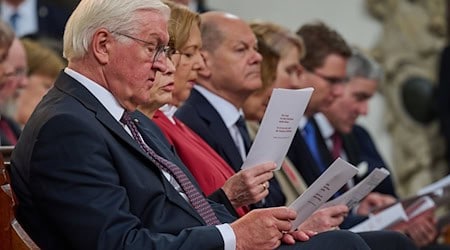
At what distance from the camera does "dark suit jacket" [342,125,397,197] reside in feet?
18.8

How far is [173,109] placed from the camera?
418 centimetres

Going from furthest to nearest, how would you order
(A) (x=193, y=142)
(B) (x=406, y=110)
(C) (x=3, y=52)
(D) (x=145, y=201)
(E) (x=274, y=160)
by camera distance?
(B) (x=406, y=110) → (C) (x=3, y=52) → (A) (x=193, y=142) → (E) (x=274, y=160) → (D) (x=145, y=201)

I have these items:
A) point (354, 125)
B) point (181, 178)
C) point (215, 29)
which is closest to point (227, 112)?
point (215, 29)

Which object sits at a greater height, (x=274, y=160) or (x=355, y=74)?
(x=274, y=160)

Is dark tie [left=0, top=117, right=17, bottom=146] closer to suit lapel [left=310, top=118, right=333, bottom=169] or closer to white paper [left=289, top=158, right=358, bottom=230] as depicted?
suit lapel [left=310, top=118, right=333, bottom=169]

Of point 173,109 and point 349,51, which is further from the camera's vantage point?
point 349,51

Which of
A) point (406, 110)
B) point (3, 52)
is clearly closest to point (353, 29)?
point (406, 110)

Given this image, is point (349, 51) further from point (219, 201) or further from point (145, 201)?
point (145, 201)

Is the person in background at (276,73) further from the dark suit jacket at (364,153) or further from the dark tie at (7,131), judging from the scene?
the dark tie at (7,131)

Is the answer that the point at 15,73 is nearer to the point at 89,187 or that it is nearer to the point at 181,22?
the point at 181,22

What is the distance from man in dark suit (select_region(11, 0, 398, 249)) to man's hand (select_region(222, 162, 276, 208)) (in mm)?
249

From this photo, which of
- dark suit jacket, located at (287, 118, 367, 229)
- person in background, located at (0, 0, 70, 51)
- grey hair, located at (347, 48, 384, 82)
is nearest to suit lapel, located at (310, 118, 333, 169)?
dark suit jacket, located at (287, 118, 367, 229)

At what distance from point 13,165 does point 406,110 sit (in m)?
5.46

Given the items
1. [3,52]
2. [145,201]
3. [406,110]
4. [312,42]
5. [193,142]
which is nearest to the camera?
[145,201]
